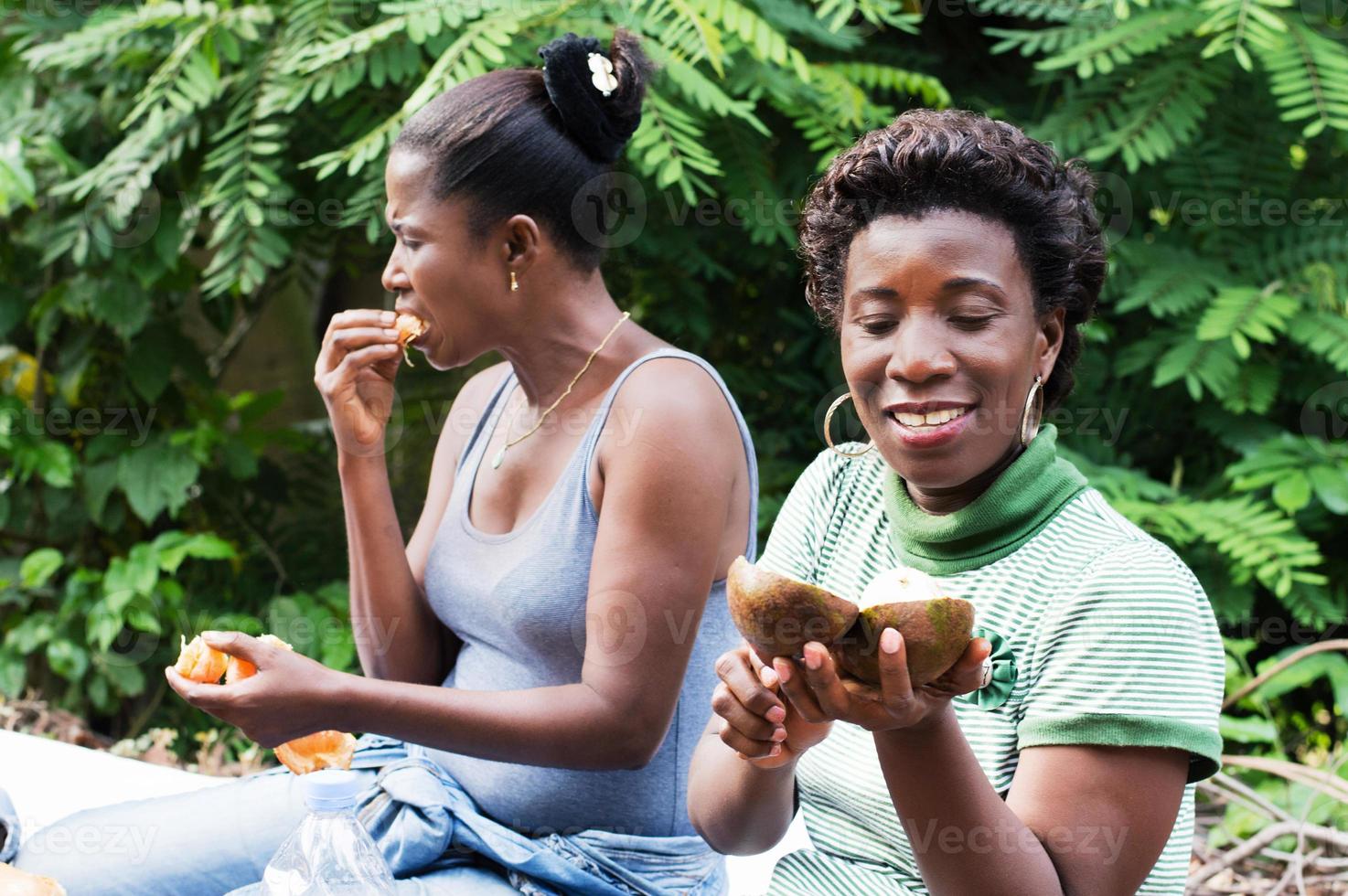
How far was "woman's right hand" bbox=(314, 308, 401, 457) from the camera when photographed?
238cm

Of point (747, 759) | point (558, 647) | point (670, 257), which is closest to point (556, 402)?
point (558, 647)

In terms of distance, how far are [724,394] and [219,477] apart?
2818 millimetres

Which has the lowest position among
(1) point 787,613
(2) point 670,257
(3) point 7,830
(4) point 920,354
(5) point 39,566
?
(5) point 39,566

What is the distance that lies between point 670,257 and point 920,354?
2385 millimetres

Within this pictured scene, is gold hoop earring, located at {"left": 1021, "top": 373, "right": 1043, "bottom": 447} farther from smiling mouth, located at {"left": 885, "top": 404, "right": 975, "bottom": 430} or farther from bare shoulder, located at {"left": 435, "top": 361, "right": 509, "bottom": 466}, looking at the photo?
bare shoulder, located at {"left": 435, "top": 361, "right": 509, "bottom": 466}

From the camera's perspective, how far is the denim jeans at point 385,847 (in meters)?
2.00

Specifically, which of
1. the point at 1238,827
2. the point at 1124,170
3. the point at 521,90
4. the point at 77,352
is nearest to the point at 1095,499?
the point at 521,90

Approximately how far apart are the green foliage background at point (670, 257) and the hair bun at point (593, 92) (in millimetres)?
808

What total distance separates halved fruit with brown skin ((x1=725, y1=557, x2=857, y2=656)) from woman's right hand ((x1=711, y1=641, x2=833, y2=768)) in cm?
7

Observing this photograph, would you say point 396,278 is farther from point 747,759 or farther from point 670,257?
point 670,257

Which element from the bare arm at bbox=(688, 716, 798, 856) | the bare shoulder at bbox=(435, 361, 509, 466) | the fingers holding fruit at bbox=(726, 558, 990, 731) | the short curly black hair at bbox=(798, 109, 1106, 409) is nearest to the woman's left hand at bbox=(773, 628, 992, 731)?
the fingers holding fruit at bbox=(726, 558, 990, 731)

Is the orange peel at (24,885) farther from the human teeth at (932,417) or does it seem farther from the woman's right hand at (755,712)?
the human teeth at (932,417)

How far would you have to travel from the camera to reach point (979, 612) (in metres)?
1.65

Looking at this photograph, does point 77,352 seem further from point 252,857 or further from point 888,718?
point 888,718
